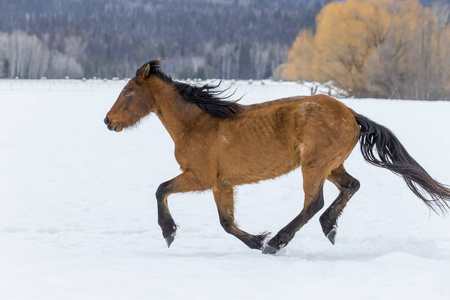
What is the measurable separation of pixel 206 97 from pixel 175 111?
330 mm

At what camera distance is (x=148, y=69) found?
5.75 m

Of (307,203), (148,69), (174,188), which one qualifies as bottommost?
(174,188)

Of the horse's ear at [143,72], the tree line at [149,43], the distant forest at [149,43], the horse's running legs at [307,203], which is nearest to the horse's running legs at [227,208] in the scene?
the horse's running legs at [307,203]

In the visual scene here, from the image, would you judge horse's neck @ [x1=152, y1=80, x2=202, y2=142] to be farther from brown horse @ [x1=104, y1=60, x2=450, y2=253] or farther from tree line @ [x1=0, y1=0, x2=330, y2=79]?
tree line @ [x1=0, y1=0, x2=330, y2=79]

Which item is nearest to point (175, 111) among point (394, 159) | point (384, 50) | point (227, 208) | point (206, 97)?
point (206, 97)

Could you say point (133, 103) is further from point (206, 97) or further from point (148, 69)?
point (206, 97)

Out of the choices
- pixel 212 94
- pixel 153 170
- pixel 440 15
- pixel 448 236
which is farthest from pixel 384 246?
pixel 440 15

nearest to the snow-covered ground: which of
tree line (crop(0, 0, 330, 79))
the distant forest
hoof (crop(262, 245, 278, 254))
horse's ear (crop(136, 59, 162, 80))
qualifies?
hoof (crop(262, 245, 278, 254))

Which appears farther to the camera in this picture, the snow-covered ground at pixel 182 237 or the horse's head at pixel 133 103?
the horse's head at pixel 133 103

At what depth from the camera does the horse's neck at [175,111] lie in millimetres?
5621

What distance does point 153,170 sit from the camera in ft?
37.8

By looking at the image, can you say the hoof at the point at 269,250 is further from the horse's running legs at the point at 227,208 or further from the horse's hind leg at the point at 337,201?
the horse's hind leg at the point at 337,201

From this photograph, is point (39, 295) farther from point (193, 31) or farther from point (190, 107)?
point (193, 31)

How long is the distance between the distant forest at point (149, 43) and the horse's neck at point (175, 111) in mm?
76276
